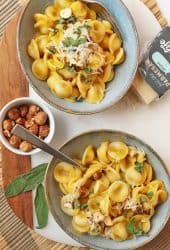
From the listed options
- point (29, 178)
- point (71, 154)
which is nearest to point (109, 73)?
point (71, 154)

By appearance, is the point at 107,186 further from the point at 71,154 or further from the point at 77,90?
the point at 77,90

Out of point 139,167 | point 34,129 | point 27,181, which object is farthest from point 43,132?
point 139,167

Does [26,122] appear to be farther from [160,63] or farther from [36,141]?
[160,63]

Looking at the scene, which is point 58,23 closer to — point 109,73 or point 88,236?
point 109,73

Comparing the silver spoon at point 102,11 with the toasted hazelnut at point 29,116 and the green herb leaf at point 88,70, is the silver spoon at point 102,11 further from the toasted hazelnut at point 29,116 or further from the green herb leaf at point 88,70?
the toasted hazelnut at point 29,116

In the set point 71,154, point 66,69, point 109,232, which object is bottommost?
point 109,232

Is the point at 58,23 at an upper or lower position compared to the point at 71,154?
upper
